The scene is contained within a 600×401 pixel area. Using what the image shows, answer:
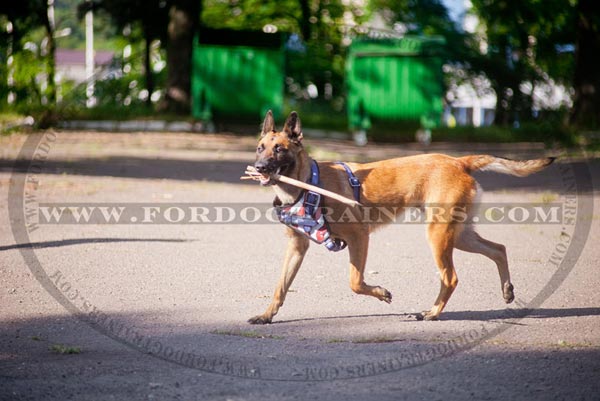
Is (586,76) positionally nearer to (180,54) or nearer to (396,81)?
(396,81)

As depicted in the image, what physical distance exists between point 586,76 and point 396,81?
5.39 m

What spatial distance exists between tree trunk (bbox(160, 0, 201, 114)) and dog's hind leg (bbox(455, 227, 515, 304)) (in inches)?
814

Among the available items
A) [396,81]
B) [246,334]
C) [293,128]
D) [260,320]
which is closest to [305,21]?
[396,81]

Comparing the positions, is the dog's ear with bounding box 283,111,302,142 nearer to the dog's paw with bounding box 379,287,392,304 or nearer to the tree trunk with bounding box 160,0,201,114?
the dog's paw with bounding box 379,287,392,304

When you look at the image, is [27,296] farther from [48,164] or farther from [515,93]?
[515,93]

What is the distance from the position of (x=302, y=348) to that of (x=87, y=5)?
2541cm

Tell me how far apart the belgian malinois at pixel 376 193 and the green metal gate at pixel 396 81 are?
1664cm

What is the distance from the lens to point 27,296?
689cm

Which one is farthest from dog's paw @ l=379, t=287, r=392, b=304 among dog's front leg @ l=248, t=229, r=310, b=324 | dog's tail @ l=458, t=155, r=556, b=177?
dog's tail @ l=458, t=155, r=556, b=177

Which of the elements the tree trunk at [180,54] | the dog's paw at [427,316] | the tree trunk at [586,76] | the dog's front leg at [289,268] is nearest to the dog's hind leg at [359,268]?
the dog's paw at [427,316]

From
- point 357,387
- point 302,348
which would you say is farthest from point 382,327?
point 357,387

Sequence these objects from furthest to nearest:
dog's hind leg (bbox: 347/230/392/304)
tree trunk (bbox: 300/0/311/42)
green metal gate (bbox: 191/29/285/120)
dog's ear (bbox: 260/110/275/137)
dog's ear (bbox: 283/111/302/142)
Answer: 1. tree trunk (bbox: 300/0/311/42)
2. green metal gate (bbox: 191/29/285/120)
3. dog's ear (bbox: 260/110/275/137)
4. dog's ear (bbox: 283/111/302/142)
5. dog's hind leg (bbox: 347/230/392/304)

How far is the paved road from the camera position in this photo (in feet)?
15.5

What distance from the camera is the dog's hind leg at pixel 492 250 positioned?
22.0ft
